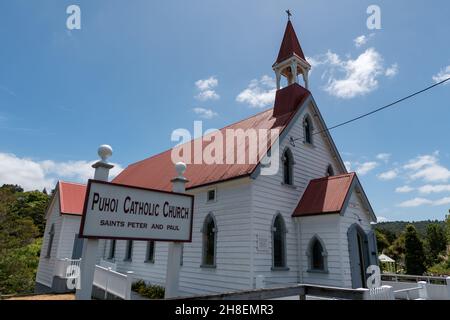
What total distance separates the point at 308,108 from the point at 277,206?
5.93 metres

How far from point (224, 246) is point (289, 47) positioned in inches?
458

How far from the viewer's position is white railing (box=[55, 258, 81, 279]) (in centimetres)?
1628

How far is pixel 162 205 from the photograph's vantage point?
16.0 feet

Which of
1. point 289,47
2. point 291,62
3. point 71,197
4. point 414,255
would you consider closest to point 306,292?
point 291,62

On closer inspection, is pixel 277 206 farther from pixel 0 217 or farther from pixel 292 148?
pixel 0 217

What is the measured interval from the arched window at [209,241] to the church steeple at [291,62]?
330 inches

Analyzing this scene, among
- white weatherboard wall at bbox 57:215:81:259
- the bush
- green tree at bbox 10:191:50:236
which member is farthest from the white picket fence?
green tree at bbox 10:191:50:236

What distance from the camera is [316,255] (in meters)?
12.6

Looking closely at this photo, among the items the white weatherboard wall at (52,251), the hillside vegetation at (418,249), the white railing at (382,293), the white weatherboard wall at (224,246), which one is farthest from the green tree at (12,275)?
the hillside vegetation at (418,249)

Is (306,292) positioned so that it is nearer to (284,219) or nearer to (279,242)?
(279,242)

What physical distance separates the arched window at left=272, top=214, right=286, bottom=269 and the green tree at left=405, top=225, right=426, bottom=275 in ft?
103

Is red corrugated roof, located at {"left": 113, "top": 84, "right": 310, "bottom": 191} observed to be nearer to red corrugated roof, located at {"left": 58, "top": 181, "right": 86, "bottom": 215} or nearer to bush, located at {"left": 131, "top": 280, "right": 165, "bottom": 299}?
red corrugated roof, located at {"left": 58, "top": 181, "right": 86, "bottom": 215}

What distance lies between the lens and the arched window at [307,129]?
50.6ft
